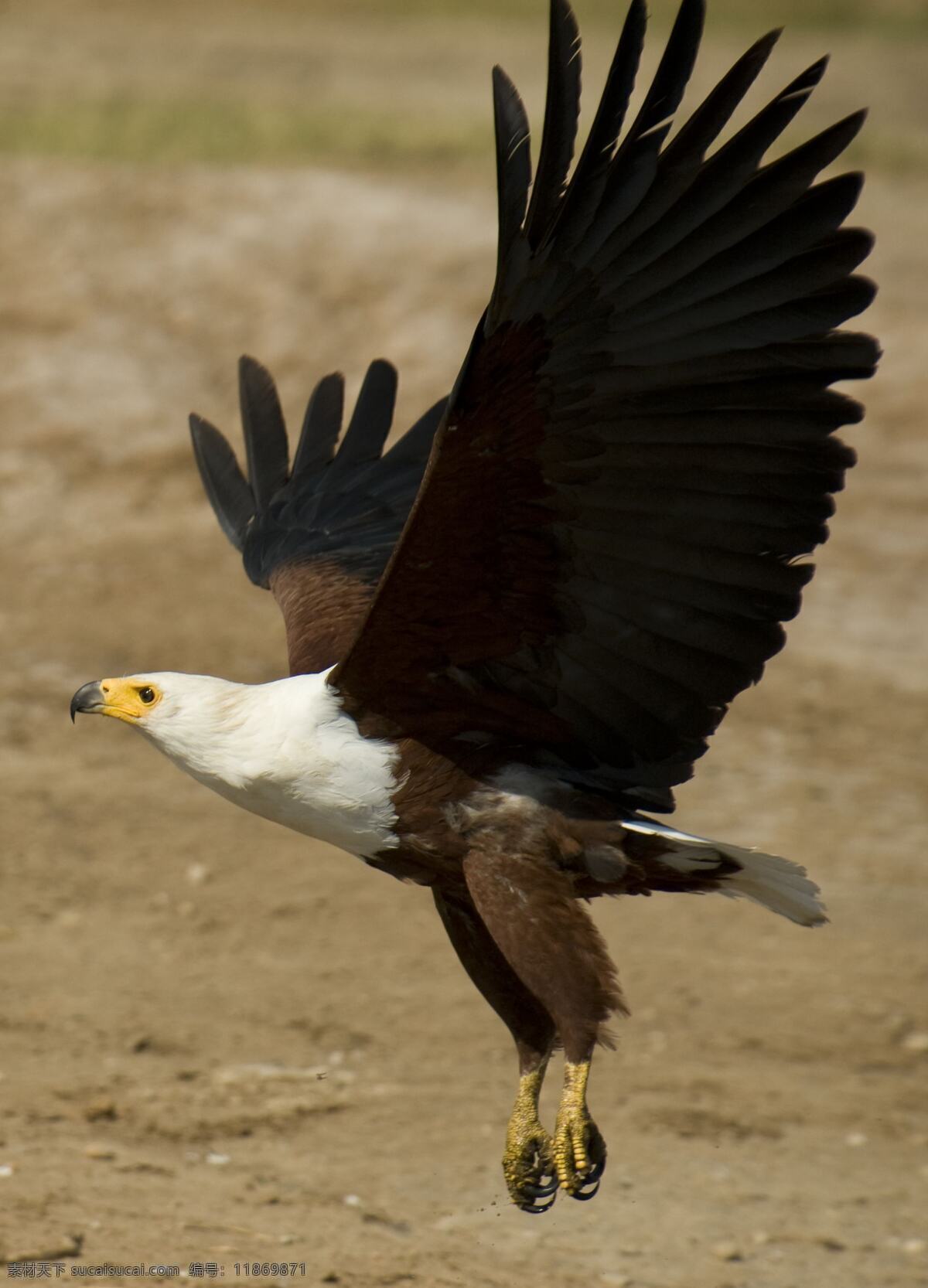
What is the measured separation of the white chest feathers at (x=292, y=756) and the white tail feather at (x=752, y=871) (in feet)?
1.95

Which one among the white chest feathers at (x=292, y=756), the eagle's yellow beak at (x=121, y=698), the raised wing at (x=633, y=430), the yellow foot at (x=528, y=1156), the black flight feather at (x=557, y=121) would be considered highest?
the black flight feather at (x=557, y=121)

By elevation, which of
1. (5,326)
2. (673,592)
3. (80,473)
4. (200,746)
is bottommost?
(200,746)

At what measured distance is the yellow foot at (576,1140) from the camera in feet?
13.8

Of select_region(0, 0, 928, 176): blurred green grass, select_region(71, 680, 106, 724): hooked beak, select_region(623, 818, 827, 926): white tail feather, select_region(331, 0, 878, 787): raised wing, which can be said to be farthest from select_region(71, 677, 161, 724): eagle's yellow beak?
select_region(0, 0, 928, 176): blurred green grass

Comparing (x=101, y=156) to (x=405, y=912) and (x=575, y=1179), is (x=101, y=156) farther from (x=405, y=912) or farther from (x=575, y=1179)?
(x=575, y=1179)

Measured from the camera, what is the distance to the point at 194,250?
12125mm

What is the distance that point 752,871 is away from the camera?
4273 mm

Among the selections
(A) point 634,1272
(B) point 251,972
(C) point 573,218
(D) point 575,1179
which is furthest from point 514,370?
(B) point 251,972

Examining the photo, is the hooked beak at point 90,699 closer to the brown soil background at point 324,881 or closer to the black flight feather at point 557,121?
the brown soil background at point 324,881

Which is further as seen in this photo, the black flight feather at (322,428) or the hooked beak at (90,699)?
the black flight feather at (322,428)

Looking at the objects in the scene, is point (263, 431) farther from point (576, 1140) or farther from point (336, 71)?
point (336, 71)

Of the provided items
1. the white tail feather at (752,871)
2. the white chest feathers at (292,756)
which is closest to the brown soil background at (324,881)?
the white tail feather at (752,871)

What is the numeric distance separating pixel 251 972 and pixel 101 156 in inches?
324

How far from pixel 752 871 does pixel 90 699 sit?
1.63m
